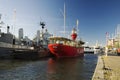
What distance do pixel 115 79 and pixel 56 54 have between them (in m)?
50.7

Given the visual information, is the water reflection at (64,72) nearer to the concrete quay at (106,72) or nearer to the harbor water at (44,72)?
the harbor water at (44,72)

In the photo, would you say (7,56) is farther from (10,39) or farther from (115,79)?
(115,79)

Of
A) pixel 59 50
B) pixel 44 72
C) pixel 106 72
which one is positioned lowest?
pixel 44 72

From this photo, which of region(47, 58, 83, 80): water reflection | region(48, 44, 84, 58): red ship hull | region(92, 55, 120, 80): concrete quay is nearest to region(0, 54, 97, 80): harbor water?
region(47, 58, 83, 80): water reflection

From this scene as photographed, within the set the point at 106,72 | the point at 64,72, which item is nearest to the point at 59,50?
the point at 64,72

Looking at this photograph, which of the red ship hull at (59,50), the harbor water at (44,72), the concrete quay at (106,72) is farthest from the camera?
the red ship hull at (59,50)

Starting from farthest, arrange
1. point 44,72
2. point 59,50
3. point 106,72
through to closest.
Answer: point 59,50
point 44,72
point 106,72

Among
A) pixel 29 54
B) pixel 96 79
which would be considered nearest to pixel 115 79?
pixel 96 79

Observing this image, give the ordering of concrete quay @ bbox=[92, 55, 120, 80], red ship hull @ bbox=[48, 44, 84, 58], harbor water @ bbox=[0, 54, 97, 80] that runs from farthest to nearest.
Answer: red ship hull @ bbox=[48, 44, 84, 58], harbor water @ bbox=[0, 54, 97, 80], concrete quay @ bbox=[92, 55, 120, 80]

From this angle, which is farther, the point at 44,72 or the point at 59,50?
the point at 59,50

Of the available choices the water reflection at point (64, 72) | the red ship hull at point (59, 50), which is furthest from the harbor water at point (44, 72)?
the red ship hull at point (59, 50)

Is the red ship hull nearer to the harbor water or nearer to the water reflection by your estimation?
the water reflection

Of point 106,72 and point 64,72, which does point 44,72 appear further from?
point 106,72

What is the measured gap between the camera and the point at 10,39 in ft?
251
